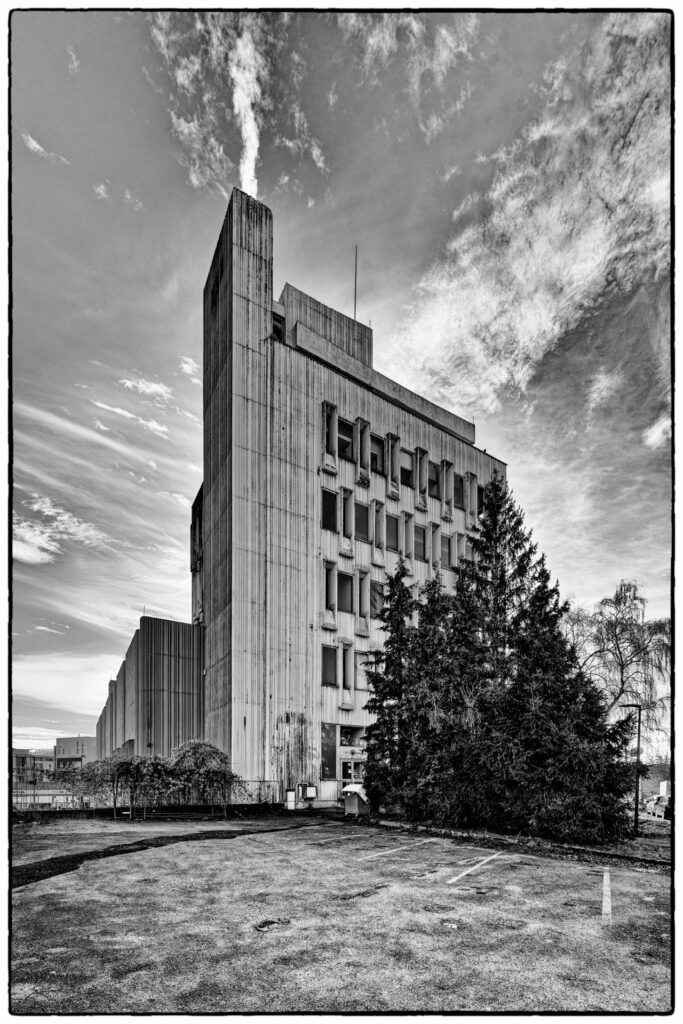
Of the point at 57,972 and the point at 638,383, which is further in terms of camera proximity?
the point at 638,383

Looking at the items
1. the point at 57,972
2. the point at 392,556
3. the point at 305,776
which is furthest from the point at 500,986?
the point at 392,556

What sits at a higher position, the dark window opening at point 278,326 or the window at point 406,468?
the dark window opening at point 278,326

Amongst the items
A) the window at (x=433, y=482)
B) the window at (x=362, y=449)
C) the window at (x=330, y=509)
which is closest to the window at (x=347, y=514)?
the window at (x=330, y=509)

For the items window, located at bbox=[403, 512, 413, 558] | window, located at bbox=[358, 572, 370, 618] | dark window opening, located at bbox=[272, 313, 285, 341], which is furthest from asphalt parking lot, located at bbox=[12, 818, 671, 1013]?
dark window opening, located at bbox=[272, 313, 285, 341]

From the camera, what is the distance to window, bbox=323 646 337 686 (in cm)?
3045

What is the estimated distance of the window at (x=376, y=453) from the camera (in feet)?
115

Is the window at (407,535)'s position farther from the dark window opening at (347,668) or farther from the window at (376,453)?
the dark window opening at (347,668)

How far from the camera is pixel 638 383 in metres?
8.38

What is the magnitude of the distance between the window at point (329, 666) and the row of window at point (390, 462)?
7.73 meters

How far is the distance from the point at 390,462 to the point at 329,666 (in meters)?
10.7

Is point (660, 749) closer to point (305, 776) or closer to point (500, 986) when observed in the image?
point (500, 986)

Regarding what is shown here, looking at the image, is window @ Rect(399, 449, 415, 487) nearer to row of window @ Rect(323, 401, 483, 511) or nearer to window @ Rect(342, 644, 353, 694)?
row of window @ Rect(323, 401, 483, 511)

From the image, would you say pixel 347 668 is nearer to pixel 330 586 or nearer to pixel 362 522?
pixel 330 586

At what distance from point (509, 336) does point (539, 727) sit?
9.53m
